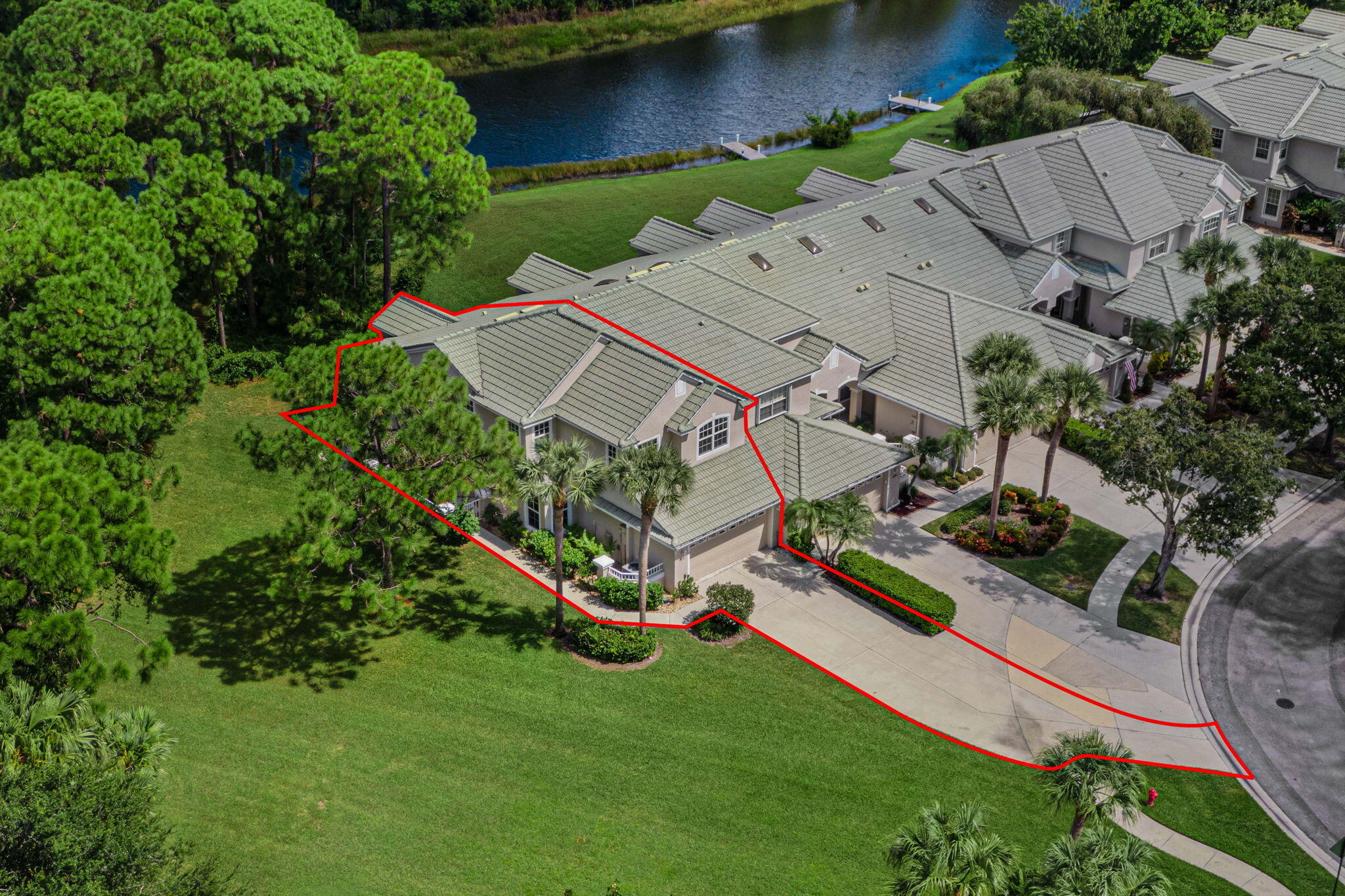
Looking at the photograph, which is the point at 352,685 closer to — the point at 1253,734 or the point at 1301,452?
the point at 1253,734

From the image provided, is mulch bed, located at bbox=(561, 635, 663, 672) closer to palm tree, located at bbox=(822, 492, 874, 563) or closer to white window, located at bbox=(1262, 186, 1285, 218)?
palm tree, located at bbox=(822, 492, 874, 563)

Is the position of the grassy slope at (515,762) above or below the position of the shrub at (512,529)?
below

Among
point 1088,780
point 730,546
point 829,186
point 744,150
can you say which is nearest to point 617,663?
point 730,546

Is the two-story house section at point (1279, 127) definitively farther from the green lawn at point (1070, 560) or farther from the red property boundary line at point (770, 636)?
the red property boundary line at point (770, 636)

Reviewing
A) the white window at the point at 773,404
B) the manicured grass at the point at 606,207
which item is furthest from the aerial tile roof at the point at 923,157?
the white window at the point at 773,404

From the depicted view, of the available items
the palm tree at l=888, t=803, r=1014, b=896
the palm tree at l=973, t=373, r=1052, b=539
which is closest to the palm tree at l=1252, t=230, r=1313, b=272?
the palm tree at l=973, t=373, r=1052, b=539

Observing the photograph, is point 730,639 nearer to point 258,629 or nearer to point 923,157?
point 258,629

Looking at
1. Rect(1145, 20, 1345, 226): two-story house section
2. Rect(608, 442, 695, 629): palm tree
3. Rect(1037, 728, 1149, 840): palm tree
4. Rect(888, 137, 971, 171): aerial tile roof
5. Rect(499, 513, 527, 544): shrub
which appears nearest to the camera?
Rect(1037, 728, 1149, 840): palm tree
